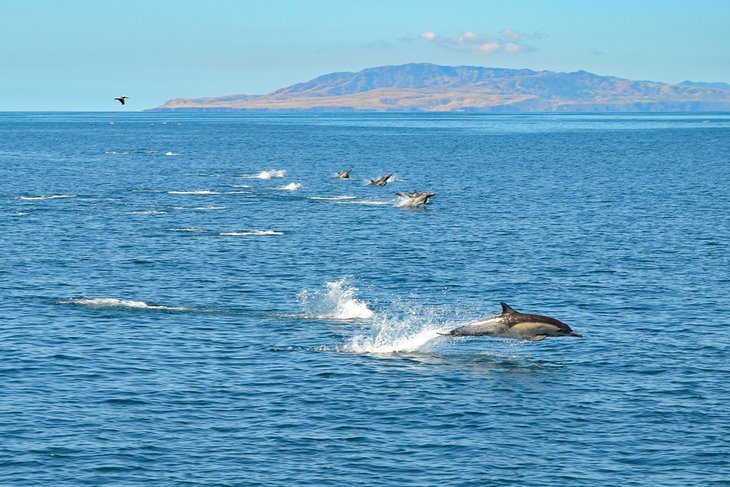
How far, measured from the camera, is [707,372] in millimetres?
44562

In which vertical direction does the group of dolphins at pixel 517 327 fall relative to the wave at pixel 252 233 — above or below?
above

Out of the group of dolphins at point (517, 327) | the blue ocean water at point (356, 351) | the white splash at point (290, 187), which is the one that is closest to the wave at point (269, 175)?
the white splash at point (290, 187)

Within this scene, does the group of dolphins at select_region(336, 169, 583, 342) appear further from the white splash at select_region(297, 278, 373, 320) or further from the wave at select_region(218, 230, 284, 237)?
the wave at select_region(218, 230, 284, 237)

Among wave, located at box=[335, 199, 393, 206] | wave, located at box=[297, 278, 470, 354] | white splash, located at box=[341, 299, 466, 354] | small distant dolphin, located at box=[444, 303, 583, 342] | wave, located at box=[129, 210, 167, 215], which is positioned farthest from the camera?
wave, located at box=[335, 199, 393, 206]

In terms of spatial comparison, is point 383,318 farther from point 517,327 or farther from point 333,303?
point 517,327

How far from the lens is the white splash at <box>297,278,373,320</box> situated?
183ft

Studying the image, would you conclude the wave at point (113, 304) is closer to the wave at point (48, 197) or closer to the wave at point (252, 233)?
the wave at point (252, 233)

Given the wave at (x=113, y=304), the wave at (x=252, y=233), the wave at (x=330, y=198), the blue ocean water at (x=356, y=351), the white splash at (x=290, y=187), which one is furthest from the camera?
the white splash at (x=290, y=187)

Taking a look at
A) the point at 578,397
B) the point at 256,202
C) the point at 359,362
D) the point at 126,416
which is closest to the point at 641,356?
the point at 578,397

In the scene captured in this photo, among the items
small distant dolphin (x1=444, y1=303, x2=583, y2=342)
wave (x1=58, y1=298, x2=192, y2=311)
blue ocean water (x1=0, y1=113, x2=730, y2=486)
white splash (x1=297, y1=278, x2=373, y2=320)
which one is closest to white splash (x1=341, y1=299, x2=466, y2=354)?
blue ocean water (x1=0, y1=113, x2=730, y2=486)

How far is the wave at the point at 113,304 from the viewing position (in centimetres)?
5628

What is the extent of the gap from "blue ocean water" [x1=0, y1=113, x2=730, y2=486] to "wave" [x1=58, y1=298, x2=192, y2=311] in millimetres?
204

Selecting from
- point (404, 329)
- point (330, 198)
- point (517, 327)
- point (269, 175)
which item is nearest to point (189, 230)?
point (330, 198)

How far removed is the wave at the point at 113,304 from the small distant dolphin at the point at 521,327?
17.9 metres
